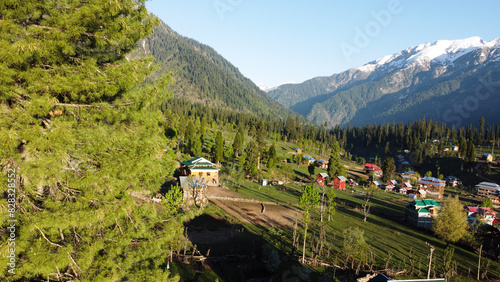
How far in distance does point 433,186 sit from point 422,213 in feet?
147

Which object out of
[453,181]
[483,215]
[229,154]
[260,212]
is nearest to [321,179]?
[229,154]

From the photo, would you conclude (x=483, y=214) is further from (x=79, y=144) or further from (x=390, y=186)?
(x=79, y=144)

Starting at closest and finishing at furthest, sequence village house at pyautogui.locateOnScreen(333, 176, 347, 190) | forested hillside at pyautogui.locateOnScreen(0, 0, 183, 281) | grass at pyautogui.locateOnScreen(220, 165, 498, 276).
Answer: forested hillside at pyautogui.locateOnScreen(0, 0, 183, 281) < grass at pyautogui.locateOnScreen(220, 165, 498, 276) < village house at pyautogui.locateOnScreen(333, 176, 347, 190)

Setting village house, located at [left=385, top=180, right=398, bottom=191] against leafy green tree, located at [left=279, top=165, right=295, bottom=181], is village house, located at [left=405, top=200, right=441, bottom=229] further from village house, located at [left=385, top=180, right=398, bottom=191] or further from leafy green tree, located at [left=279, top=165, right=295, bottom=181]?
village house, located at [left=385, top=180, right=398, bottom=191]

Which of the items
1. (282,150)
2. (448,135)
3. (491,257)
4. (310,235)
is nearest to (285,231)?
(310,235)

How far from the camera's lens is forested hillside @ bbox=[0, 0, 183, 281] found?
5.98 metres

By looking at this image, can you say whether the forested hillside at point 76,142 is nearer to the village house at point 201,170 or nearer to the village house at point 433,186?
the village house at point 201,170

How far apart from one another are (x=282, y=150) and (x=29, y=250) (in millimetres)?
116851

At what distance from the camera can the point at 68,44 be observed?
6.68 m

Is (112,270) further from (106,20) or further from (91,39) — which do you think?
(106,20)

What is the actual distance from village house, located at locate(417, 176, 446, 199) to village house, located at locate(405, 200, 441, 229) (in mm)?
35208

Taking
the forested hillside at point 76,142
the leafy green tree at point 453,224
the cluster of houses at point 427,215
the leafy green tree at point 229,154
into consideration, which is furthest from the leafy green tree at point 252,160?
the forested hillside at point 76,142

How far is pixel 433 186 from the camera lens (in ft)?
271

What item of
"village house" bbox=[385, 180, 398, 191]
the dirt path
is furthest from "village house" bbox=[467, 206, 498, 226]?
the dirt path
